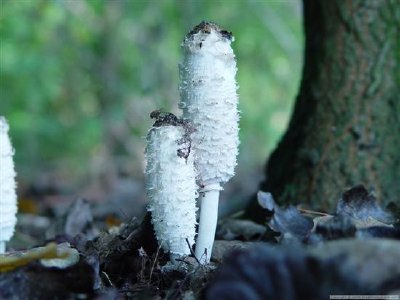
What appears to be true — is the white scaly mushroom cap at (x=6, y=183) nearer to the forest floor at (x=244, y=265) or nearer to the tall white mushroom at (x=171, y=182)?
the forest floor at (x=244, y=265)

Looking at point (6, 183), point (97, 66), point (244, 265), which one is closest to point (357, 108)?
point (6, 183)

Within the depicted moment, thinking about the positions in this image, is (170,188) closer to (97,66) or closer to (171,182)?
(171,182)

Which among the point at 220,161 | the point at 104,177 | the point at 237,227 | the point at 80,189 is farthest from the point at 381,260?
the point at 104,177

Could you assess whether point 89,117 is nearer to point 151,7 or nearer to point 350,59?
point 151,7

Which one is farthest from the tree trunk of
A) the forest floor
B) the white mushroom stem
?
the white mushroom stem

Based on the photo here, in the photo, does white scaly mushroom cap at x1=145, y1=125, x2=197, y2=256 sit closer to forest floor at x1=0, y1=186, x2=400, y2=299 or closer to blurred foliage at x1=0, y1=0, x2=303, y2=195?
forest floor at x1=0, y1=186, x2=400, y2=299

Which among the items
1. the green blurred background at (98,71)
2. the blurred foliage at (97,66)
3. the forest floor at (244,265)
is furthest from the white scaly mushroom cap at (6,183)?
the blurred foliage at (97,66)
